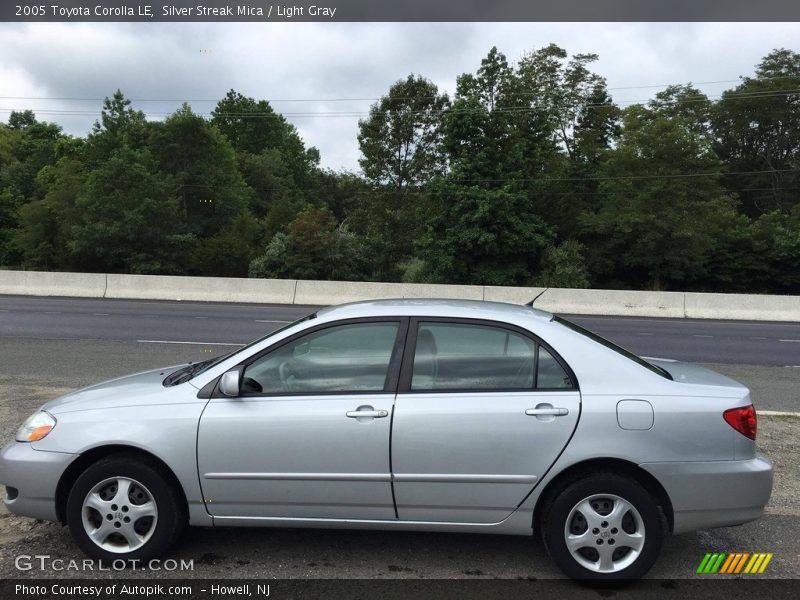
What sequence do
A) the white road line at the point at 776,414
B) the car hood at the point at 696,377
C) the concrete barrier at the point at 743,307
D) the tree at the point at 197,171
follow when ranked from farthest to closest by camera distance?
the tree at the point at 197,171 → the concrete barrier at the point at 743,307 → the white road line at the point at 776,414 → the car hood at the point at 696,377

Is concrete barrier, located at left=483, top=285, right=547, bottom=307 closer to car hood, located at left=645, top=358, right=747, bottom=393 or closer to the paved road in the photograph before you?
the paved road

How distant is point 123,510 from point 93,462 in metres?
0.33

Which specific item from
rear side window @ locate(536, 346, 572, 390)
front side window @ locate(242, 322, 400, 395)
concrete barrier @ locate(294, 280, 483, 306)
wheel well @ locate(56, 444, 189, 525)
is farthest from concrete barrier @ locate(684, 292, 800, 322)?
wheel well @ locate(56, 444, 189, 525)

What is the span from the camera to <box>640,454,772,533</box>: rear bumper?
3635 mm

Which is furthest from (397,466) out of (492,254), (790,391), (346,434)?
(492,254)

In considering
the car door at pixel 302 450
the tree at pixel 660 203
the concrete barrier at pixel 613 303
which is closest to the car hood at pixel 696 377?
the car door at pixel 302 450

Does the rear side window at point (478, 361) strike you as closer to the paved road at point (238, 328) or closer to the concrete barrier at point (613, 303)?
the paved road at point (238, 328)

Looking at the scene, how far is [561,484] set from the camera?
368 centimetres

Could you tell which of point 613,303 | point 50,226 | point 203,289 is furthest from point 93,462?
point 50,226

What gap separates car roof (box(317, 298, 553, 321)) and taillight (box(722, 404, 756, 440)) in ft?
3.61

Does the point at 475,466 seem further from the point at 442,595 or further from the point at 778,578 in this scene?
the point at 778,578

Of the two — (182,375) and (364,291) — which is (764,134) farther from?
(182,375)

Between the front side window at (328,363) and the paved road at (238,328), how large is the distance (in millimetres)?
9064

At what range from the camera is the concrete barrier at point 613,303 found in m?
21.0
